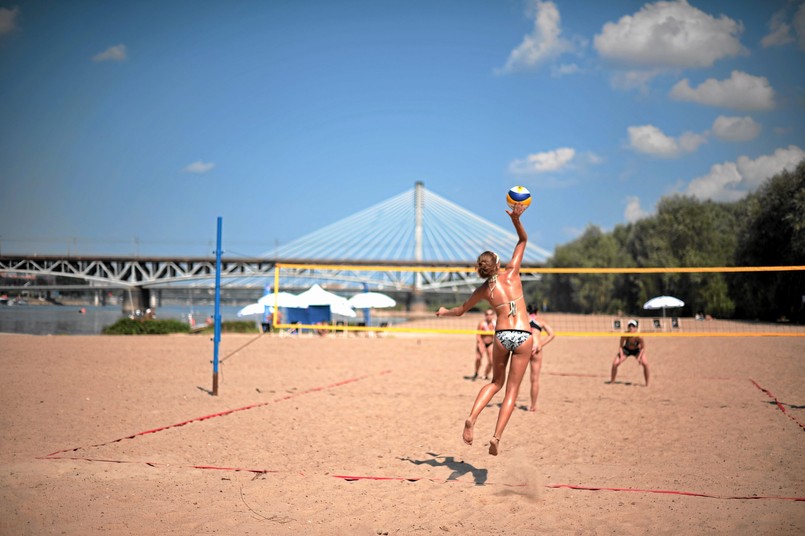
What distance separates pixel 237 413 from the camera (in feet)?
28.4

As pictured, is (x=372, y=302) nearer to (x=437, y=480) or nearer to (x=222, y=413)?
(x=222, y=413)

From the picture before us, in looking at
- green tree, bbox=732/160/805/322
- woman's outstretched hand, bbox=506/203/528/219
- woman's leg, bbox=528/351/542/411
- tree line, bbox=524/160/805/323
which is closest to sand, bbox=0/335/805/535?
woman's leg, bbox=528/351/542/411

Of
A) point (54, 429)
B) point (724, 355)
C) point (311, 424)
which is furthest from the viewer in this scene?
point (724, 355)

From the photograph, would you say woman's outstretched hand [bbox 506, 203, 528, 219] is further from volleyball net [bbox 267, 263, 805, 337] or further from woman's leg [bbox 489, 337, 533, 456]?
volleyball net [bbox 267, 263, 805, 337]

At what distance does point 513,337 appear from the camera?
533 centimetres

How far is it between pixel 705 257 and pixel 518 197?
39640 mm

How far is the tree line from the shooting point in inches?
1214

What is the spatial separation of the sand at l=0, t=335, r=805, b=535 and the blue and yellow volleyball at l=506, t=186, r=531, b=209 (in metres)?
2.11

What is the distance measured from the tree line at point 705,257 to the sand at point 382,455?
18.2 meters

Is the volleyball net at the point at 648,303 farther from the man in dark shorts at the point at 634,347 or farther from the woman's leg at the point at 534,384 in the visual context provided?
the woman's leg at the point at 534,384

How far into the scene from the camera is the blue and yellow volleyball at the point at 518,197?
5531 millimetres

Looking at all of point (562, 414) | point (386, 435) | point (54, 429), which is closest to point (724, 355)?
point (562, 414)

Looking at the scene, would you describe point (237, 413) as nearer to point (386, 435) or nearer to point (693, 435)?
point (386, 435)

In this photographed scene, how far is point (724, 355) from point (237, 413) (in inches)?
529
